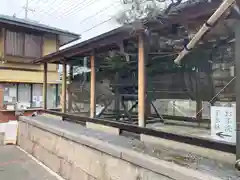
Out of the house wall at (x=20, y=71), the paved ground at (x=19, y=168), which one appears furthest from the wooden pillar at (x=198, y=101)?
the house wall at (x=20, y=71)

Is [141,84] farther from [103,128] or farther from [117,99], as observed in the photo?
[117,99]

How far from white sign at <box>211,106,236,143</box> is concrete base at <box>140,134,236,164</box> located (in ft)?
0.65

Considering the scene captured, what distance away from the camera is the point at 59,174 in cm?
548

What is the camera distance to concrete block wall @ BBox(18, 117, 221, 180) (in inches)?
113

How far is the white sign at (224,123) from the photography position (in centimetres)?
286

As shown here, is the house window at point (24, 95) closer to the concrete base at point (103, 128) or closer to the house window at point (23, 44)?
the house window at point (23, 44)

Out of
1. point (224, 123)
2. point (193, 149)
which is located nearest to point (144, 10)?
point (224, 123)

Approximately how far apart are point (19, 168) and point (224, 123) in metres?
5.47

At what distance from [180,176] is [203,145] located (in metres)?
0.76

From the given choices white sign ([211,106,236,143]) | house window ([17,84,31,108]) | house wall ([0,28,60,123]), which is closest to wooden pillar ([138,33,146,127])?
white sign ([211,106,236,143])

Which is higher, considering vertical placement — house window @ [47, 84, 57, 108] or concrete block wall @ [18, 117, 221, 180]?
house window @ [47, 84, 57, 108]

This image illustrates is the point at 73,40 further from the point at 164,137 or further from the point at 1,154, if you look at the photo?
the point at 164,137

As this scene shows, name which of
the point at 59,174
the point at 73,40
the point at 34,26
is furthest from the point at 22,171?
the point at 73,40

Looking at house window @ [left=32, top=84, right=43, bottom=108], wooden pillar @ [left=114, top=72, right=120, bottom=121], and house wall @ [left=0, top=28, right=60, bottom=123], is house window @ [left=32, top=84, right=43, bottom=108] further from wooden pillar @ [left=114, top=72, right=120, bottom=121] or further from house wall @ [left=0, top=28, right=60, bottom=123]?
wooden pillar @ [left=114, top=72, right=120, bottom=121]
